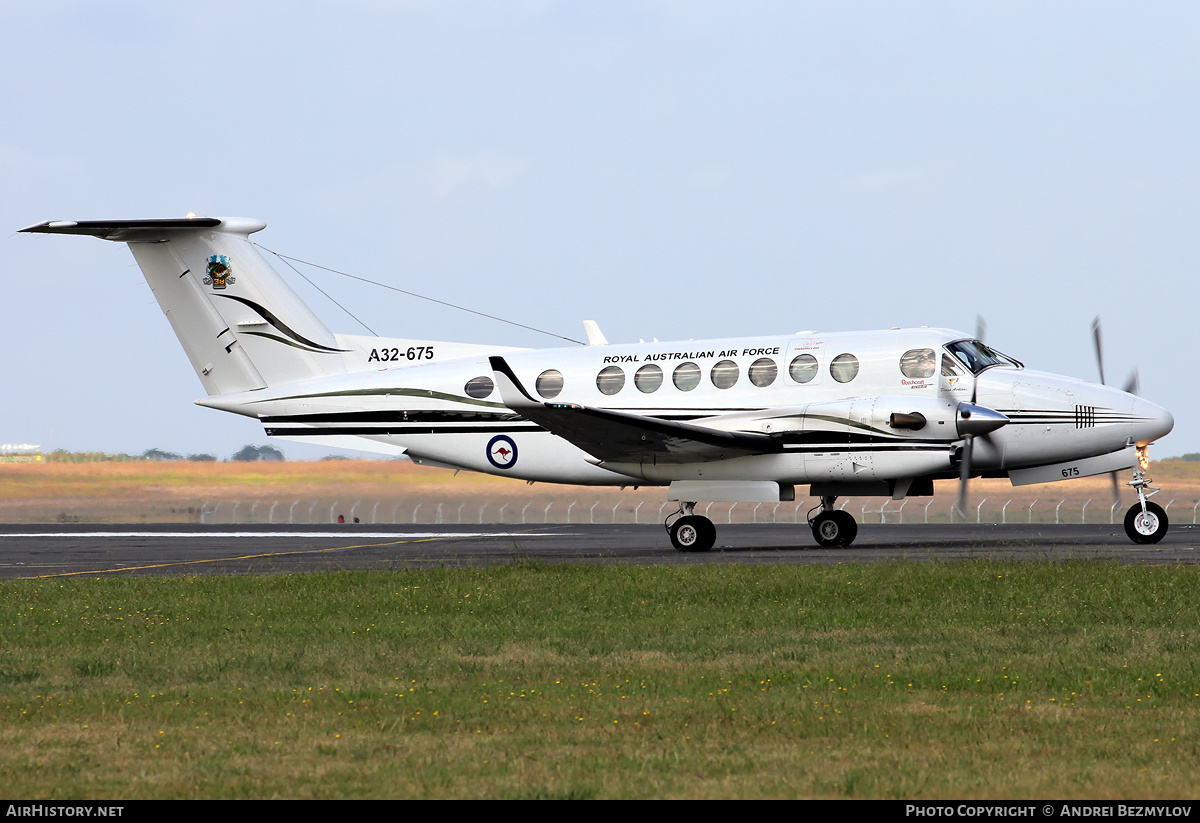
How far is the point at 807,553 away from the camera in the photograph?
22766 mm

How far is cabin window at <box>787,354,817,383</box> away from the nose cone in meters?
5.80

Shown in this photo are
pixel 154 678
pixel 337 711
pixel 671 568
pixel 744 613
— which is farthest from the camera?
pixel 671 568

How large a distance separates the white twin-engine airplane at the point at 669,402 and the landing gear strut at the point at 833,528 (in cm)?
3

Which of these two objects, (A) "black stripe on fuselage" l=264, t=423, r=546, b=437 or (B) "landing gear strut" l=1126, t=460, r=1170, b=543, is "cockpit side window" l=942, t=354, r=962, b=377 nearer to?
(B) "landing gear strut" l=1126, t=460, r=1170, b=543

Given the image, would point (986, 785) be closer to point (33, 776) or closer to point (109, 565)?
point (33, 776)

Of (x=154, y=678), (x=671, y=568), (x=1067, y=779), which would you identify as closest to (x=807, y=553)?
(x=671, y=568)

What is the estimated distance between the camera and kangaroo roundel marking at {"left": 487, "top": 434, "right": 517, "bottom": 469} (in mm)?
25828

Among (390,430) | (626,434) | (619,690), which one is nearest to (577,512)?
(390,430)

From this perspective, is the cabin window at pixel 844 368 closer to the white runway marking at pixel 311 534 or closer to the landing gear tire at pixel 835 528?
the landing gear tire at pixel 835 528

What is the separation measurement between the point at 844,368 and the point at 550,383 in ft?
20.0

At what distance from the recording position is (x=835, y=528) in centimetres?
2467

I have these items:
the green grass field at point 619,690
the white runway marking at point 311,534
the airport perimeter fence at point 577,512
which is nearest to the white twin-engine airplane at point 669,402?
the white runway marking at point 311,534

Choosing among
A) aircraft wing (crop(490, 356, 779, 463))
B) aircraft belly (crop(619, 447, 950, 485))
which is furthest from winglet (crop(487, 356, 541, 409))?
aircraft belly (crop(619, 447, 950, 485))

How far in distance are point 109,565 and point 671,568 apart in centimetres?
1058
